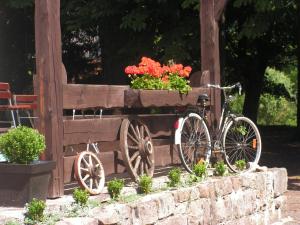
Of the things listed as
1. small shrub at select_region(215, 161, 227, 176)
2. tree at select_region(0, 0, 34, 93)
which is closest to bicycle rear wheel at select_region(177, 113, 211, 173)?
small shrub at select_region(215, 161, 227, 176)

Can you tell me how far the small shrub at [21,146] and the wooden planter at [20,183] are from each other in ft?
0.28

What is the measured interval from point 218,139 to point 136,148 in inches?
60.5

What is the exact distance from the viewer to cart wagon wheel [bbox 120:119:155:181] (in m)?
6.26

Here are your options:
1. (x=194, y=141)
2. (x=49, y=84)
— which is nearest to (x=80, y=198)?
(x=49, y=84)

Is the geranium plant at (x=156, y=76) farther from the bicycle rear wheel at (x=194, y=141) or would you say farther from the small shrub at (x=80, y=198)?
the small shrub at (x=80, y=198)

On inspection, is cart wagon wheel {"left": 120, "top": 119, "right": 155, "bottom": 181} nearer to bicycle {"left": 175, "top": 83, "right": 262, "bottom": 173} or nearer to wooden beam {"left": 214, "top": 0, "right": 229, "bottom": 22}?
bicycle {"left": 175, "top": 83, "right": 262, "bottom": 173}

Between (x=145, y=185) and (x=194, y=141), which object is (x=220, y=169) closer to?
(x=194, y=141)

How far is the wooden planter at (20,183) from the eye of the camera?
16.1ft

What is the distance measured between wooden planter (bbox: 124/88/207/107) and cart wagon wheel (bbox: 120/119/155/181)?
203 millimetres

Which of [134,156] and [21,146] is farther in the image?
[134,156]

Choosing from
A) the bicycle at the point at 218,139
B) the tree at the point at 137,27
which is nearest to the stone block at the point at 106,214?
the bicycle at the point at 218,139

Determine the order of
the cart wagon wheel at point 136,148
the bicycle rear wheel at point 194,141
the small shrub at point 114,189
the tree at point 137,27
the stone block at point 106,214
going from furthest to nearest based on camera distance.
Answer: the tree at point 137,27 < the bicycle rear wheel at point 194,141 < the cart wagon wheel at point 136,148 < the small shrub at point 114,189 < the stone block at point 106,214

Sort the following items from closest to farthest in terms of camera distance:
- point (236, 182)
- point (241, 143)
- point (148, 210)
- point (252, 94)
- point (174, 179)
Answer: point (148, 210) < point (174, 179) < point (236, 182) < point (241, 143) < point (252, 94)

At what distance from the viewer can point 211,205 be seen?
6531 millimetres
